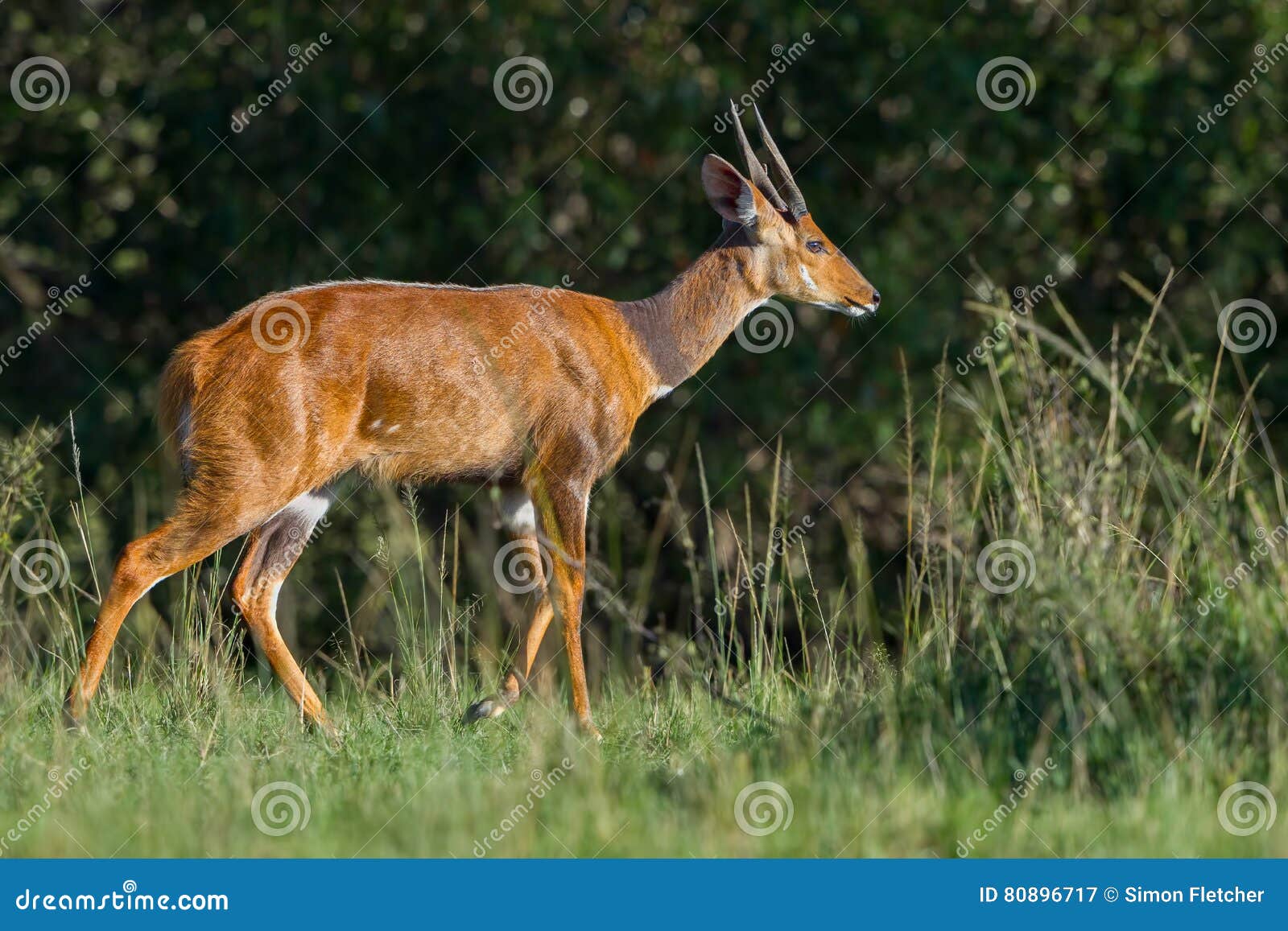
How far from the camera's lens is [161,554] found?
19.1 ft

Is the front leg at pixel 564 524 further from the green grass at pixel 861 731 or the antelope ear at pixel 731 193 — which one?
the antelope ear at pixel 731 193

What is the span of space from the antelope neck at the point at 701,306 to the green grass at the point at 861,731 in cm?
123

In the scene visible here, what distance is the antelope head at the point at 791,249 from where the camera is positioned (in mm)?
6906

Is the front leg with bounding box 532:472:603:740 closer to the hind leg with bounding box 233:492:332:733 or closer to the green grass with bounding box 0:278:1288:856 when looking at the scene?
the green grass with bounding box 0:278:1288:856

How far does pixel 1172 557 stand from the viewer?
521cm

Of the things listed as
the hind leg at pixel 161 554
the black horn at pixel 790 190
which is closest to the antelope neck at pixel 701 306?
the black horn at pixel 790 190

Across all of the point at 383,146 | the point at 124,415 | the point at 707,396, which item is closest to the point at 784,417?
the point at 707,396

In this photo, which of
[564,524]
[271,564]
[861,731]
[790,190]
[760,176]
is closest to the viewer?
[861,731]

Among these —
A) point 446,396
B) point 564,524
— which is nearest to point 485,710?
point 564,524

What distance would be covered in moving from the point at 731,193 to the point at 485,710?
247 centimetres

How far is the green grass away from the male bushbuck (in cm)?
31

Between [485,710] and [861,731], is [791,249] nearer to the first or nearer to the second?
[485,710]

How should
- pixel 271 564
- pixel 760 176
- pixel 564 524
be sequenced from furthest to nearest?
pixel 760 176
pixel 271 564
pixel 564 524

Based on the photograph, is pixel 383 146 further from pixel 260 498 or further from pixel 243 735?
pixel 243 735
